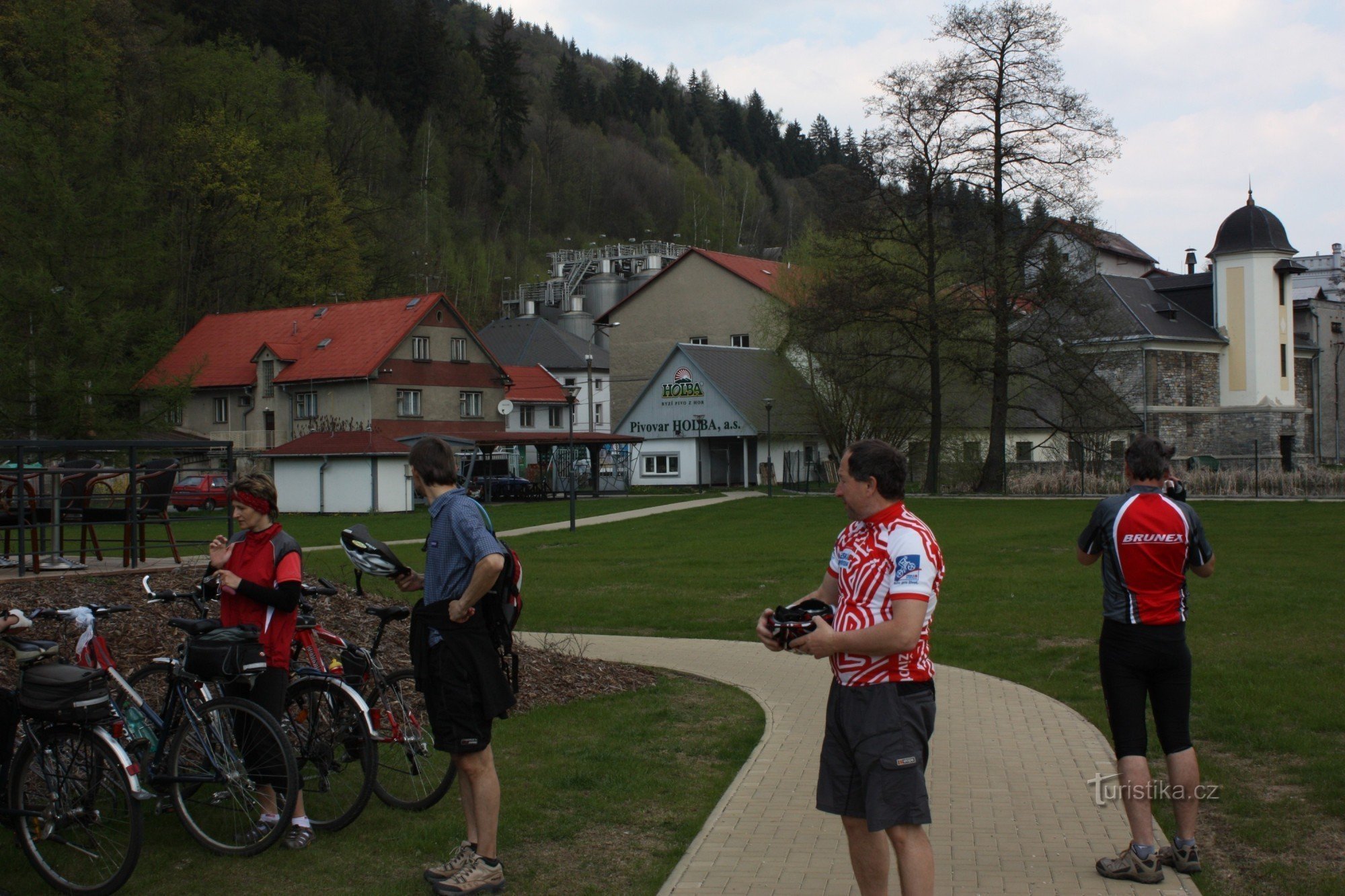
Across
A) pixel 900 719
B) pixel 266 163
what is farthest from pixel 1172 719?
pixel 266 163

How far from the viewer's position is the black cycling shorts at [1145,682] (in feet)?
18.3

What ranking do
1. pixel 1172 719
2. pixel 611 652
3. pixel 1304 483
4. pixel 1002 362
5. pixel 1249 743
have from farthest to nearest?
1. pixel 1002 362
2. pixel 1304 483
3. pixel 611 652
4. pixel 1249 743
5. pixel 1172 719

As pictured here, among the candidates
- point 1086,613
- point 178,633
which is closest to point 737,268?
point 1086,613

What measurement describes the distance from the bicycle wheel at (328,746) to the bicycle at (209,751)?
1.36 ft

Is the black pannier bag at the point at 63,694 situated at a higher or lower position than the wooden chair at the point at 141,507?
lower

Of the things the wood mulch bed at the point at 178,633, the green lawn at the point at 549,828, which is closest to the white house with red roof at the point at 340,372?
the wood mulch bed at the point at 178,633

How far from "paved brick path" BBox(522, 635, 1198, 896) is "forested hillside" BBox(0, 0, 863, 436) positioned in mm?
35950

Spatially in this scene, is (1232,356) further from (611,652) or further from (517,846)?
(517,846)

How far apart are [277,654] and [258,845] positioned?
88 cm

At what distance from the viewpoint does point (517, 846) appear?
6.07 metres

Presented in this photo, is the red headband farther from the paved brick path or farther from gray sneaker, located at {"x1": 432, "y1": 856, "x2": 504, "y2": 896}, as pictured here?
the paved brick path

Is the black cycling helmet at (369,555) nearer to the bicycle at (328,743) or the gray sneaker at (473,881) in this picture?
the bicycle at (328,743)

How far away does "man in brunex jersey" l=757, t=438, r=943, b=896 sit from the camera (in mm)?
4254

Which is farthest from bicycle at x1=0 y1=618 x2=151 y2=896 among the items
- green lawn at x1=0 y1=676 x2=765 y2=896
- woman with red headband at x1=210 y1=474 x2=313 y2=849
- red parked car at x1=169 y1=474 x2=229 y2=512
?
red parked car at x1=169 y1=474 x2=229 y2=512
